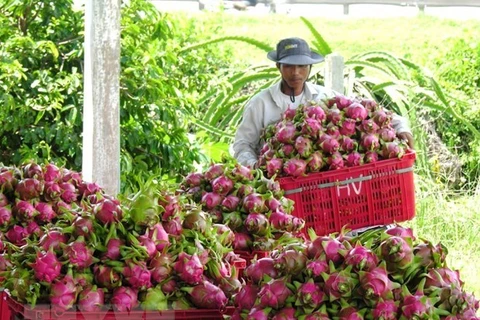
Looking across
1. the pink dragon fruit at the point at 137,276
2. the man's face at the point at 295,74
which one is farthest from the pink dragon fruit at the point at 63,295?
the man's face at the point at 295,74

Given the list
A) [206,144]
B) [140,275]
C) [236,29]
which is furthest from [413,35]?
[140,275]

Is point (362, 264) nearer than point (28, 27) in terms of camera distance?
Yes

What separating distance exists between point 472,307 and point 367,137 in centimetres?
207

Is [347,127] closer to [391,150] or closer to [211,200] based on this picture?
[391,150]

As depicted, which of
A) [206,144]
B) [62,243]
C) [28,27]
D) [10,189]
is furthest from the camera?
[206,144]

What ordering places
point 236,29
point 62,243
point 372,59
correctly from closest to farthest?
point 62,243
point 372,59
point 236,29

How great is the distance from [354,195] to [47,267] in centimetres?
213

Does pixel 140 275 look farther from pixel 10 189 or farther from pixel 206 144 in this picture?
pixel 206 144

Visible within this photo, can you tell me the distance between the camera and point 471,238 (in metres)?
7.07

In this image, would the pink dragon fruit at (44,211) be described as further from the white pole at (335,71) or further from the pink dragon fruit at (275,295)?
the white pole at (335,71)

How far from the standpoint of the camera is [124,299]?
6.77 feet

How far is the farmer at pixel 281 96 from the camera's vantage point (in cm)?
479

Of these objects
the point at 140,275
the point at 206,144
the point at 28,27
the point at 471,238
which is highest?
the point at 28,27

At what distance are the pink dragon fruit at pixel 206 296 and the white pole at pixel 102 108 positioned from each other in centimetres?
249
